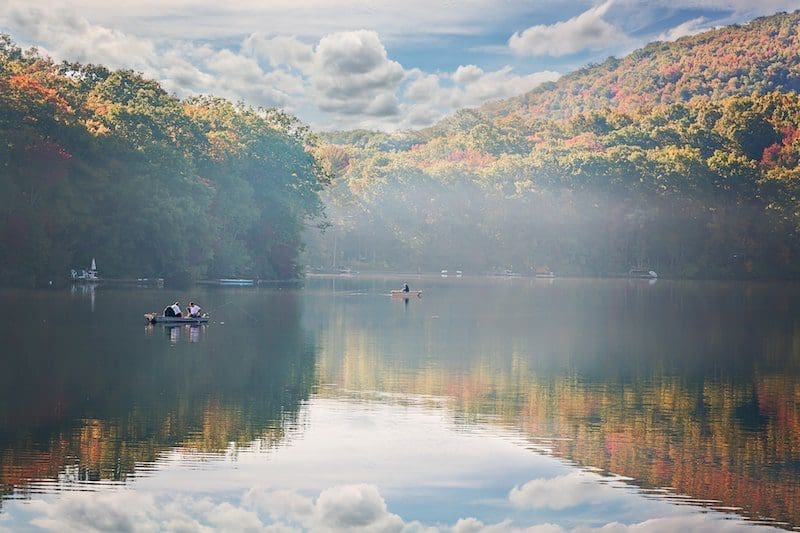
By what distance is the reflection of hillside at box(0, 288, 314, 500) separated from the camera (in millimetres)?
19641

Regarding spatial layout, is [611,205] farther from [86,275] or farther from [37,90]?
[37,90]

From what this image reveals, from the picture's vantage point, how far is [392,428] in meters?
Answer: 23.2

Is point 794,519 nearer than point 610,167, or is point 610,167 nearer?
point 794,519

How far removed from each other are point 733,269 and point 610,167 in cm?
1859

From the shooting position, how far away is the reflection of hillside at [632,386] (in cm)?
1981

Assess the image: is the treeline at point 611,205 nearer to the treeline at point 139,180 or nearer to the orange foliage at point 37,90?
the treeline at point 139,180

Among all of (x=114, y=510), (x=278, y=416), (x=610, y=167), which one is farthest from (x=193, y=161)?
(x=114, y=510)

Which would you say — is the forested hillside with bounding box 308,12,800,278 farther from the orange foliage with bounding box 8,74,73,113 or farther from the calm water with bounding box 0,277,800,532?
the calm water with bounding box 0,277,800,532

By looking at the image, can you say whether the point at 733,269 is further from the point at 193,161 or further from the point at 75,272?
the point at 75,272

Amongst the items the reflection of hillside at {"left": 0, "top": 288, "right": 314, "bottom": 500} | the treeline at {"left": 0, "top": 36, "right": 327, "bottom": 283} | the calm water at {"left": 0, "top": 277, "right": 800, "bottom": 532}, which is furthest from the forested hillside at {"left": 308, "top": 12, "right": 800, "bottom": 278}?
the reflection of hillside at {"left": 0, "top": 288, "right": 314, "bottom": 500}

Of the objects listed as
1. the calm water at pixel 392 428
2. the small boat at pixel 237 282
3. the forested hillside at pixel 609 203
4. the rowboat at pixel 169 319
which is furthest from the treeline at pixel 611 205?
the rowboat at pixel 169 319

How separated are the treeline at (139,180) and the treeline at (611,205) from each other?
38.6 m

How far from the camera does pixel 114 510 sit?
1630 cm

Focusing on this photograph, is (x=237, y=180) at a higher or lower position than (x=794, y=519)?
higher
